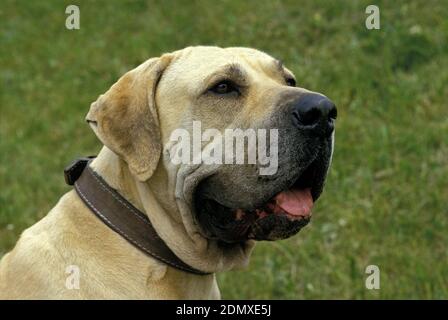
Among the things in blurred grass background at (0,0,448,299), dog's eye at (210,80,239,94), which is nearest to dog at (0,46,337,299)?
dog's eye at (210,80,239,94)

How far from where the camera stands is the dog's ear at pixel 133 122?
3424 millimetres

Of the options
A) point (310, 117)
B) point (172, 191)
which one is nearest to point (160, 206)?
point (172, 191)

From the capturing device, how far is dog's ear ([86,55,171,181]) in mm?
3424

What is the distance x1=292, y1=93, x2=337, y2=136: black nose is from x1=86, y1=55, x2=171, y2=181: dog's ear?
0.65 m

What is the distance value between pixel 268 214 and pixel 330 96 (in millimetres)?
3738

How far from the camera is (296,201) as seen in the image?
343 centimetres

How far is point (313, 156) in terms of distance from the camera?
3.25 meters

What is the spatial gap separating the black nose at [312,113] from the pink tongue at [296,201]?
0.34 meters

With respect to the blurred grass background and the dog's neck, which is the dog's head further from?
the blurred grass background

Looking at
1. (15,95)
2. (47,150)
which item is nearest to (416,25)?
(47,150)

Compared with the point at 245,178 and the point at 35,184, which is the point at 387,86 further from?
the point at 245,178
